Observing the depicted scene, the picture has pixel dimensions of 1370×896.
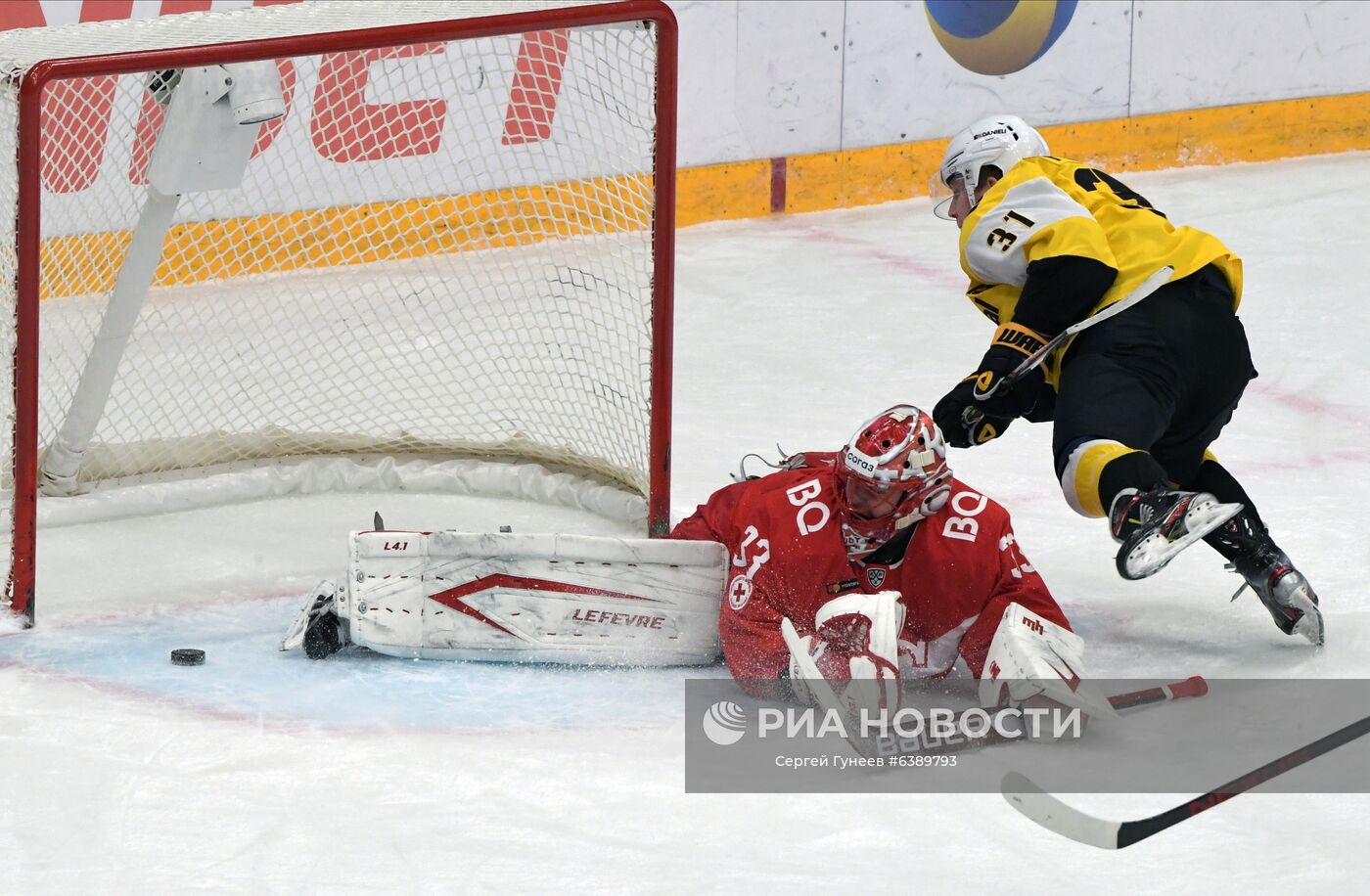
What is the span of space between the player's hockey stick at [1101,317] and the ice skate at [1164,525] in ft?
1.38

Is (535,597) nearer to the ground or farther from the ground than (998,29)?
nearer to the ground

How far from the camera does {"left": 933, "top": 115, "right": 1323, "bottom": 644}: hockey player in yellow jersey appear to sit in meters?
3.43

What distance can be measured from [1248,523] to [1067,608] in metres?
0.44

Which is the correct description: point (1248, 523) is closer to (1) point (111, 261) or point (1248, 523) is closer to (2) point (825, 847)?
(2) point (825, 847)

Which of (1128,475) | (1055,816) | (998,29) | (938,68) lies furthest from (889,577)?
(938,68)

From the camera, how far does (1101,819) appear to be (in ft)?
9.29

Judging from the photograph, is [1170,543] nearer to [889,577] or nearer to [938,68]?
[889,577]

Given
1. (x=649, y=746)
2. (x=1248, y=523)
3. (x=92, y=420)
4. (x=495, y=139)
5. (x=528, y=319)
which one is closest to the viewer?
(x=649, y=746)

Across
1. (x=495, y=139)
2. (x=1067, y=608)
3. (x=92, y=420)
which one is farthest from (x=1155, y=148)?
(x=92, y=420)

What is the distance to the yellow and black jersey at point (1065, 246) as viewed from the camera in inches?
137

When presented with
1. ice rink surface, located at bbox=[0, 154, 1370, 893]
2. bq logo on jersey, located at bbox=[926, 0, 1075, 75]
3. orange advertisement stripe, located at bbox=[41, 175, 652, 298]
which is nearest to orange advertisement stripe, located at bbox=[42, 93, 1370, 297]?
orange advertisement stripe, located at bbox=[41, 175, 652, 298]

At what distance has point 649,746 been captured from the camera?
3.16 meters

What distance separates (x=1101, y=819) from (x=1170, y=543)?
0.48 meters

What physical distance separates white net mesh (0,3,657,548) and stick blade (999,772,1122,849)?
5.19 ft
